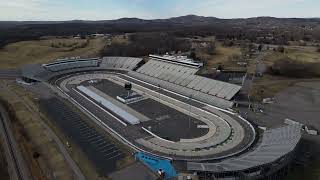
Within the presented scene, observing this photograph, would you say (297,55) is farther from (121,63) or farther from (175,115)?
(175,115)

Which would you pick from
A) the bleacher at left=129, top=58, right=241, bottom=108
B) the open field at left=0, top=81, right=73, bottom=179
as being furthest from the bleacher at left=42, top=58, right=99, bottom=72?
the open field at left=0, top=81, right=73, bottom=179

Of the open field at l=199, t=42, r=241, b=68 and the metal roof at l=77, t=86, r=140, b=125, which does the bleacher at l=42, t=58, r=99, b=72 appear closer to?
the metal roof at l=77, t=86, r=140, b=125

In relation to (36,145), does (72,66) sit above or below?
above

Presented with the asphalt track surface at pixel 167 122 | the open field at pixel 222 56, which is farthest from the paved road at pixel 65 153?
the open field at pixel 222 56

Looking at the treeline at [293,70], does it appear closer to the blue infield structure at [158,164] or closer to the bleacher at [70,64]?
the bleacher at [70,64]

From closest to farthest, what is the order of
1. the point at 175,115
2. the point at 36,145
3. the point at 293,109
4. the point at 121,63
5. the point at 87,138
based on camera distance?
the point at 87,138 < the point at 36,145 < the point at 175,115 < the point at 293,109 < the point at 121,63

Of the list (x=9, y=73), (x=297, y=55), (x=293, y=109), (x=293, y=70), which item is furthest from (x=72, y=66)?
(x=297, y=55)

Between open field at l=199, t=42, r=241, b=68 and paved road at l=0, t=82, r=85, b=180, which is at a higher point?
open field at l=199, t=42, r=241, b=68
